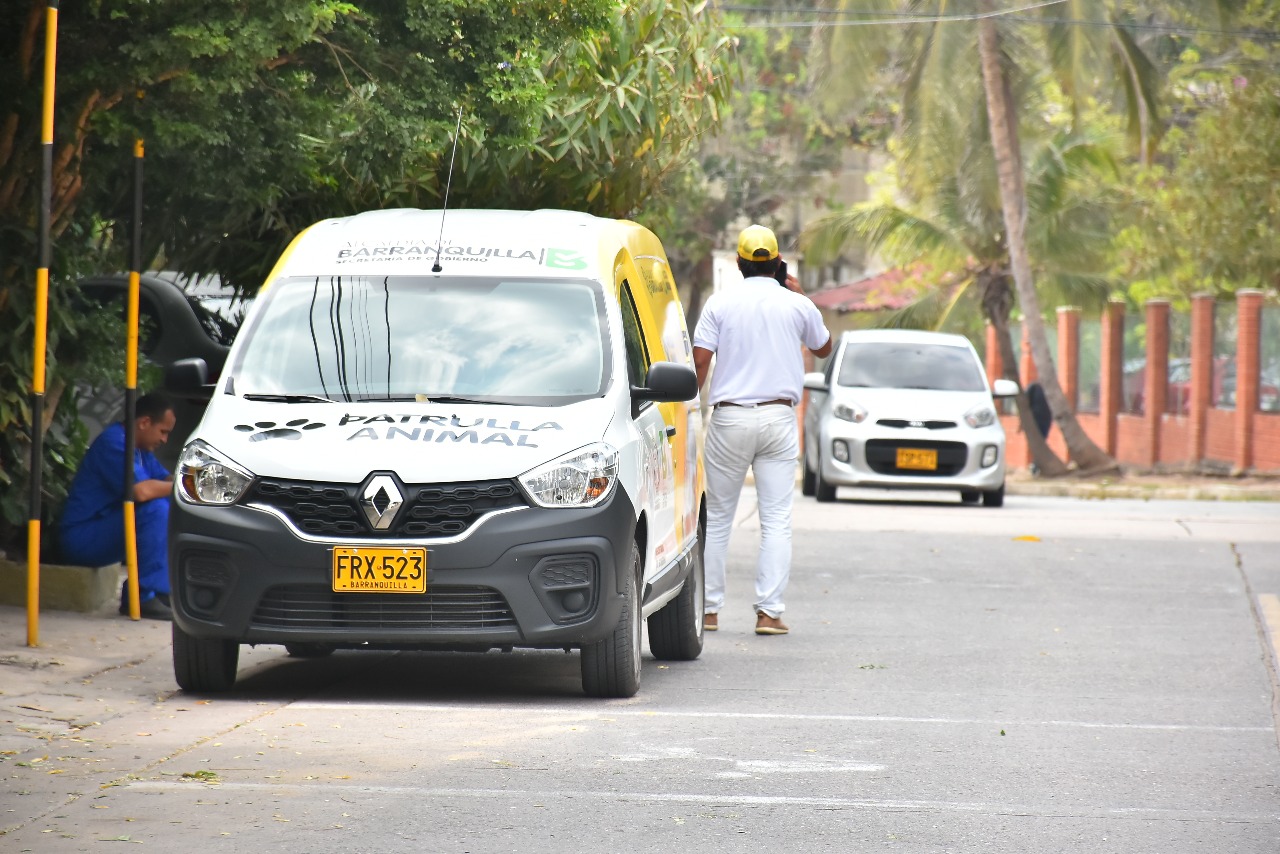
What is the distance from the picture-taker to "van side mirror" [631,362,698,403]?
8.47 metres

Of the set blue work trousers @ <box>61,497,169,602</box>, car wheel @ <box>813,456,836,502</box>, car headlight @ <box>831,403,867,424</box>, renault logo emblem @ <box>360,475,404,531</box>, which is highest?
renault logo emblem @ <box>360,475,404,531</box>

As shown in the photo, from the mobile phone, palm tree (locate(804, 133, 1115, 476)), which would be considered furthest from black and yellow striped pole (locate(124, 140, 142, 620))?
palm tree (locate(804, 133, 1115, 476))

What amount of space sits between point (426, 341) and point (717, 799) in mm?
3015

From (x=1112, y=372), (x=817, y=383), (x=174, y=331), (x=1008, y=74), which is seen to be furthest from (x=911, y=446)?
(x=1112, y=372)

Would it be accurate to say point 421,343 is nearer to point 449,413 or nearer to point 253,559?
point 449,413

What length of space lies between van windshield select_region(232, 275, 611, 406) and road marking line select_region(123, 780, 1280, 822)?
7.65 ft

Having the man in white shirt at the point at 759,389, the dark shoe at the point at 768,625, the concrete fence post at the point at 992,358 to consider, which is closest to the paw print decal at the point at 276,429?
the man in white shirt at the point at 759,389

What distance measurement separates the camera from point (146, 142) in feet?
33.6

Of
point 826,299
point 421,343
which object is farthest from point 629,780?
point 826,299

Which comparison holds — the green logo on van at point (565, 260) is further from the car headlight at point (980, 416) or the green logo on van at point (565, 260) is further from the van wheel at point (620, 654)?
the car headlight at point (980, 416)

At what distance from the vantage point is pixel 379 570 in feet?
25.4

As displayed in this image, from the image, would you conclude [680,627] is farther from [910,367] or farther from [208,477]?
[910,367]

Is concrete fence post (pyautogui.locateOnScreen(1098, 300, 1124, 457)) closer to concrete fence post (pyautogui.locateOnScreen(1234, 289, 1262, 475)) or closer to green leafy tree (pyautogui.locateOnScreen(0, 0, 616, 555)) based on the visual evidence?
concrete fence post (pyautogui.locateOnScreen(1234, 289, 1262, 475))

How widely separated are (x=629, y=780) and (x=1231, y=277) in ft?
87.5
